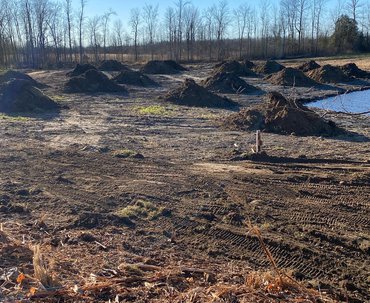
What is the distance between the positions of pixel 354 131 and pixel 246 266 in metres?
11.3

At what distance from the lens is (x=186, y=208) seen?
8.38m

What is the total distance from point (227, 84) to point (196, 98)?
660cm

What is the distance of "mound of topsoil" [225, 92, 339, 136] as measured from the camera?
1548 cm

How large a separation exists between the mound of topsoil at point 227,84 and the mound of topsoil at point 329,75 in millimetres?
7277

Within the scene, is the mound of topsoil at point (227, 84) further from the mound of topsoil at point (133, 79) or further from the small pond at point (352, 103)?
the mound of topsoil at point (133, 79)

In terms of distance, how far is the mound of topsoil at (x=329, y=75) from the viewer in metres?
34.0

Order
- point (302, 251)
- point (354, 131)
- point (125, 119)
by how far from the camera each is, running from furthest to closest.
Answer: point (125, 119)
point (354, 131)
point (302, 251)

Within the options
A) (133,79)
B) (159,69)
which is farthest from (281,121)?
(159,69)

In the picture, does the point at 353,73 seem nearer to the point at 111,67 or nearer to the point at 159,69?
the point at 159,69

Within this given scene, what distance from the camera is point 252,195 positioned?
9.05 m

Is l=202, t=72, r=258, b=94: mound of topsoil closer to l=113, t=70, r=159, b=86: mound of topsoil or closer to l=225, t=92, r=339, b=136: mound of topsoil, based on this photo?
l=113, t=70, r=159, b=86: mound of topsoil

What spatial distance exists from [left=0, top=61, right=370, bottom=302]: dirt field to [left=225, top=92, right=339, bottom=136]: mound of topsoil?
72 cm

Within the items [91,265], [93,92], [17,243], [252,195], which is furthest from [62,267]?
[93,92]

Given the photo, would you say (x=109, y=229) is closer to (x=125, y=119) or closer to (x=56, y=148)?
(x=56, y=148)
